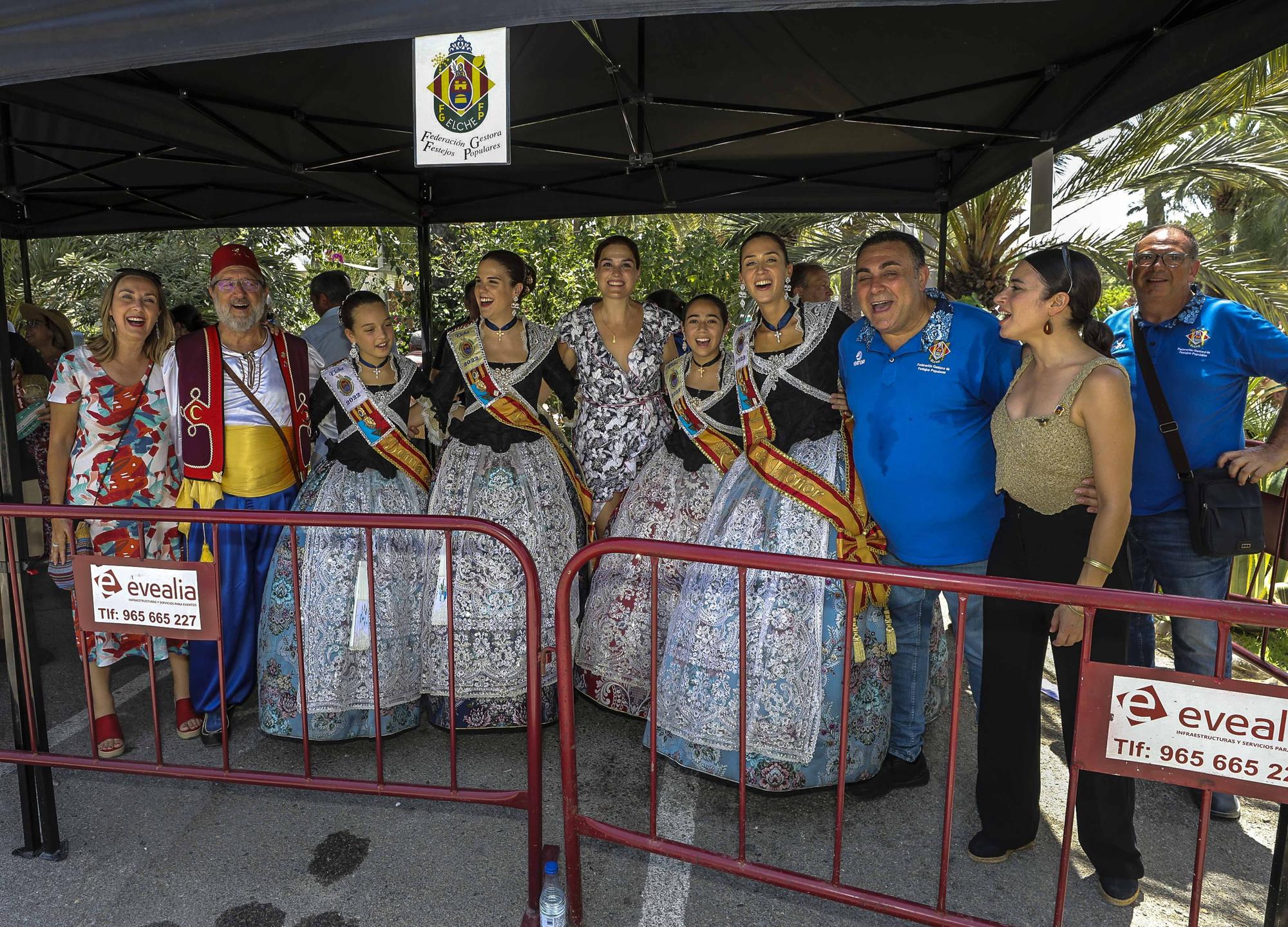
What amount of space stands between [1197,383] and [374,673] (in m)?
3.02

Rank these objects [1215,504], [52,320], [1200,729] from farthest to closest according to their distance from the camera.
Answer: [52,320]
[1215,504]
[1200,729]

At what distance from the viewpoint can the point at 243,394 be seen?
354cm

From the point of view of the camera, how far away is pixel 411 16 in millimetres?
1940

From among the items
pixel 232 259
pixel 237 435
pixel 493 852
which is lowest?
pixel 493 852

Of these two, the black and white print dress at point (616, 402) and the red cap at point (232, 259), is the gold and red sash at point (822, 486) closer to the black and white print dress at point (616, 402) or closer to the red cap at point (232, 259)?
the black and white print dress at point (616, 402)

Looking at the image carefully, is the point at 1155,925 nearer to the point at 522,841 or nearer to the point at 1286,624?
the point at 1286,624

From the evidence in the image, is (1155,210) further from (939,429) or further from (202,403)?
(202,403)

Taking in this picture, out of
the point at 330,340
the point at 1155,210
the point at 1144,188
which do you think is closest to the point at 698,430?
the point at 330,340

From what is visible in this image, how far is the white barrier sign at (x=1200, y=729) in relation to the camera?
1.64 meters

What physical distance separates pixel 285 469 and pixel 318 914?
6.14 feet

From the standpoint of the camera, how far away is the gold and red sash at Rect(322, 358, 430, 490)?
3.59m

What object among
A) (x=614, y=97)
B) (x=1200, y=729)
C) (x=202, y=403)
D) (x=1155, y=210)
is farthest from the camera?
(x=1155, y=210)

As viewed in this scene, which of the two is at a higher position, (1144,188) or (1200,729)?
(1144,188)

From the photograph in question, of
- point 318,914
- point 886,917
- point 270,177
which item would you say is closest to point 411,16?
point 318,914
